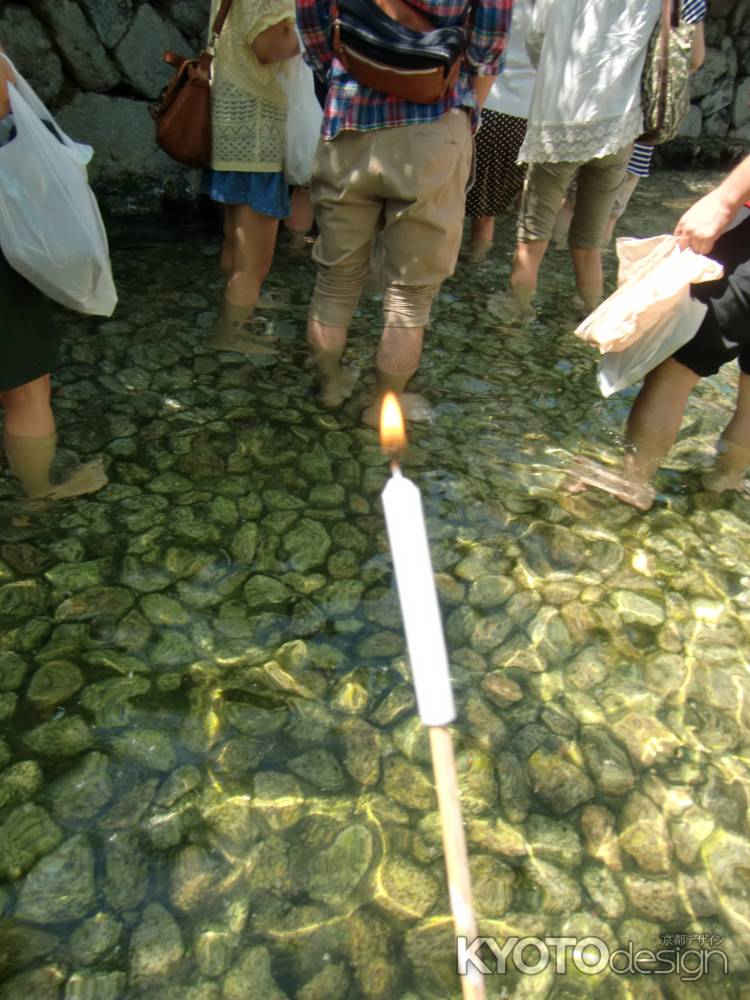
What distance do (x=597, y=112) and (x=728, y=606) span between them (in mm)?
2482

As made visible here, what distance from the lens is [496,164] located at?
481 cm

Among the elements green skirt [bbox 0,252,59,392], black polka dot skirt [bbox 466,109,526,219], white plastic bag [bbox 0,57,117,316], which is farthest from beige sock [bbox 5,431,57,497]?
black polka dot skirt [bbox 466,109,526,219]

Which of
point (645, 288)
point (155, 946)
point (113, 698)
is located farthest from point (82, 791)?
point (645, 288)

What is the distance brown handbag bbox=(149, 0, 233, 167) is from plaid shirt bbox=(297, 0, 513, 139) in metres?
0.72

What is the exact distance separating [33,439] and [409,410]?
5.53 ft

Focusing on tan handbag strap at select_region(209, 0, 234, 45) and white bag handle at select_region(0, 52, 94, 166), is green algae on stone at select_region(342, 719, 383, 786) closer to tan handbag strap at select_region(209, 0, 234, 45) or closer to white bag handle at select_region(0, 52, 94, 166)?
white bag handle at select_region(0, 52, 94, 166)

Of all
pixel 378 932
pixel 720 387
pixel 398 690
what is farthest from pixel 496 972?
pixel 720 387

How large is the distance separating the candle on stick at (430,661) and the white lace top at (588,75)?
11.8 ft

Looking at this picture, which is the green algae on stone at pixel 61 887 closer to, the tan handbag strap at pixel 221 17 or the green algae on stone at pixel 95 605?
the green algae on stone at pixel 95 605

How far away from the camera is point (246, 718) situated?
212 centimetres

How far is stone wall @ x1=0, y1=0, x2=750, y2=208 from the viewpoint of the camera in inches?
197

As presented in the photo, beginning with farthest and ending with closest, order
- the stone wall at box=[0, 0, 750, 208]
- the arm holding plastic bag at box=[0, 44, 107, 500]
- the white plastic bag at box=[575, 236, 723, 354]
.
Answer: the stone wall at box=[0, 0, 750, 208], the white plastic bag at box=[575, 236, 723, 354], the arm holding plastic bag at box=[0, 44, 107, 500]

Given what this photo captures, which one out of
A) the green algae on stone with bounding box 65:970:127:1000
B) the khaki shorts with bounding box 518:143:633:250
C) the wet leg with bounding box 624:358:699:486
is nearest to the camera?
the green algae on stone with bounding box 65:970:127:1000

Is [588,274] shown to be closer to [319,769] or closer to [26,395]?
[26,395]
